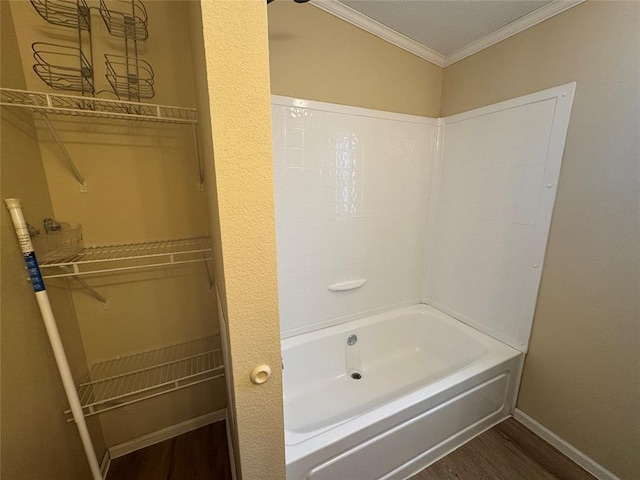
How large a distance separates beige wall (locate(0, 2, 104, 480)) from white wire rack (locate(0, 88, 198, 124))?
0.16 ft

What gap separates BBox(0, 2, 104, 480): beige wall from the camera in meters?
0.78

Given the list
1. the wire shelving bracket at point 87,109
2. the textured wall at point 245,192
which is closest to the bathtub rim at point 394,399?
the textured wall at point 245,192

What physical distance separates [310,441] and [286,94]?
67.3 inches

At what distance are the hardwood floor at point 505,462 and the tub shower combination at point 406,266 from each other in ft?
0.19

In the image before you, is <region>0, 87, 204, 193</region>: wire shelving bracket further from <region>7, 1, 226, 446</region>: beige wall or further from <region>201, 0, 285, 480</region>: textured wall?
<region>201, 0, 285, 480</region>: textured wall

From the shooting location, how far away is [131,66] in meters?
1.12

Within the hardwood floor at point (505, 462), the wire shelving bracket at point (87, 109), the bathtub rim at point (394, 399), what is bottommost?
the hardwood floor at point (505, 462)

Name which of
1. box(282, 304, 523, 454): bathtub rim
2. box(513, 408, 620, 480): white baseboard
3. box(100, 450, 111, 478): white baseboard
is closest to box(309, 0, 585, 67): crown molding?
box(282, 304, 523, 454): bathtub rim

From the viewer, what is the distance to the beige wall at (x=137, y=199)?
107cm

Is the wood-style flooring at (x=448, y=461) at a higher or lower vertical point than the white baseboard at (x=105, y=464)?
lower

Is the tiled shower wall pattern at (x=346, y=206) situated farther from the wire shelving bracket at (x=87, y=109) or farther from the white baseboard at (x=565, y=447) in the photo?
the white baseboard at (x=565, y=447)

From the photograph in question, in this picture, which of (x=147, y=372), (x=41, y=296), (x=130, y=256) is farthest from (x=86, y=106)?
(x=147, y=372)

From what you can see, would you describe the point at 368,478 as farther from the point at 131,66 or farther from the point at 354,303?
the point at 131,66

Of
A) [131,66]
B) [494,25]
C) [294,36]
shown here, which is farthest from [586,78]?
[131,66]
